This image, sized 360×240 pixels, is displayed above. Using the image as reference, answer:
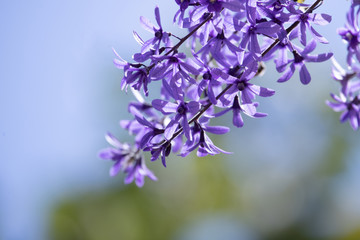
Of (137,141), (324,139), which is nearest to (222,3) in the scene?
(137,141)

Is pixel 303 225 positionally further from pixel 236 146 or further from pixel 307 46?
pixel 307 46

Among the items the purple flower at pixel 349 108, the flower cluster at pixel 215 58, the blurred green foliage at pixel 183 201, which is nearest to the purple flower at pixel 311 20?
the flower cluster at pixel 215 58

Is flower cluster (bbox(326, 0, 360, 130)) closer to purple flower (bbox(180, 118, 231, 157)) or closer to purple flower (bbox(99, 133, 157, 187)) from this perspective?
purple flower (bbox(180, 118, 231, 157))

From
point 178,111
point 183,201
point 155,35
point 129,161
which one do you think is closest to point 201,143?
point 178,111

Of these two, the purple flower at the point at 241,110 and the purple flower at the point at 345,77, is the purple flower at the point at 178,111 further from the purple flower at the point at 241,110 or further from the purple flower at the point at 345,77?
the purple flower at the point at 345,77

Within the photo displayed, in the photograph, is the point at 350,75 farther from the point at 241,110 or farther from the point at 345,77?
the point at 241,110
